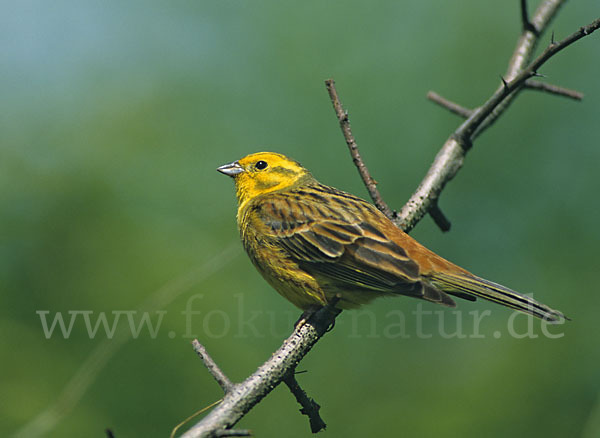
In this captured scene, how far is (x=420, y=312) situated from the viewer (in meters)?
6.01

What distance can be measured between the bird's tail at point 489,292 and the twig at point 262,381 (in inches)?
31.5

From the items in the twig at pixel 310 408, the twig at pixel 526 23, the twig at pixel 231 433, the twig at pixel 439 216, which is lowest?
the twig at pixel 310 408

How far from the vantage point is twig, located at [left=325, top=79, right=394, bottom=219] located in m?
4.11

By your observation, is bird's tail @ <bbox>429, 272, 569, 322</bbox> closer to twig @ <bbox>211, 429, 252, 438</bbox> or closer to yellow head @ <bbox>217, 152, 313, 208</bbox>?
yellow head @ <bbox>217, 152, 313, 208</bbox>

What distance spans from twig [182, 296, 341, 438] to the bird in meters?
0.26

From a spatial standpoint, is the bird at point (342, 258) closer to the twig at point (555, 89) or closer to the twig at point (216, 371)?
the twig at point (216, 371)

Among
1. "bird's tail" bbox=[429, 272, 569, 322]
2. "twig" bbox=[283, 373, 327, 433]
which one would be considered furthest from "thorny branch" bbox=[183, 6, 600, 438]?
"bird's tail" bbox=[429, 272, 569, 322]

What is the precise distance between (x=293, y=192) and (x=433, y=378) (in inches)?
77.7

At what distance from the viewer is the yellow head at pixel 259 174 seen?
5562 millimetres

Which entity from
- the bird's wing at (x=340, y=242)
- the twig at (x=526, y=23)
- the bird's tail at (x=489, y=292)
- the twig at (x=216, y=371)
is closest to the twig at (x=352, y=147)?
the bird's wing at (x=340, y=242)

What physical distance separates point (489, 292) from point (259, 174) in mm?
2374

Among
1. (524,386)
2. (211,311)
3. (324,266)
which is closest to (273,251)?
(324,266)

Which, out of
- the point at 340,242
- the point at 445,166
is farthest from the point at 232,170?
the point at 445,166

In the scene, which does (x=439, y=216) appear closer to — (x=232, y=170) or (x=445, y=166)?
(x=445, y=166)
